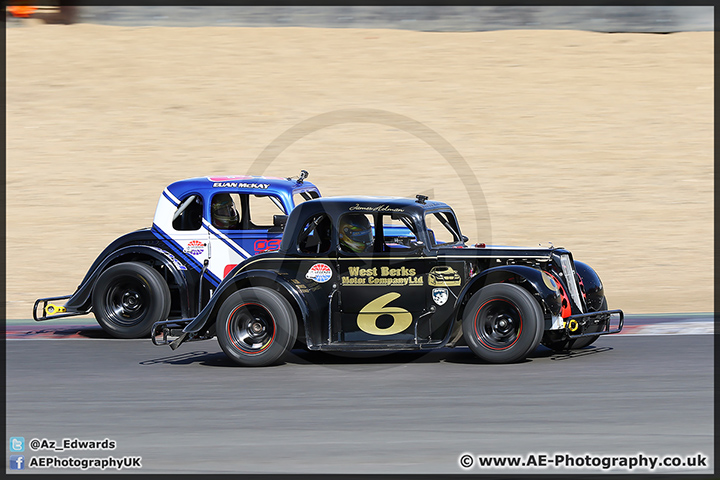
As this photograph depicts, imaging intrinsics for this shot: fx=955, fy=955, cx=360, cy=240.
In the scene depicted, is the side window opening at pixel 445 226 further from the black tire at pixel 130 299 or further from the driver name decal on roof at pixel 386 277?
the black tire at pixel 130 299

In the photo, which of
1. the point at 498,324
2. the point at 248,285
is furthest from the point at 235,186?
the point at 498,324

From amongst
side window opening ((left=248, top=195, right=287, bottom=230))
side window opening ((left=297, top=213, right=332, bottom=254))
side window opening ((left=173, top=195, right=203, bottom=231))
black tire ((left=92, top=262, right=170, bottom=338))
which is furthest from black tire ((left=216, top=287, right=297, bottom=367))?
side window opening ((left=173, top=195, right=203, bottom=231))

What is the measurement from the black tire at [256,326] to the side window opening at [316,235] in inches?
24.9

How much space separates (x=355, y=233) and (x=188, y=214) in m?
3.34

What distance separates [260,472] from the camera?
20.2ft

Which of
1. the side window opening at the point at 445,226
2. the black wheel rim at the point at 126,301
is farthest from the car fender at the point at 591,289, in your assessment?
the black wheel rim at the point at 126,301

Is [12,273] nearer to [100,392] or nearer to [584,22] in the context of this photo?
[100,392]

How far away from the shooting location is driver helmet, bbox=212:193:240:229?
12.2 m

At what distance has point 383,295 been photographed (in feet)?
31.3

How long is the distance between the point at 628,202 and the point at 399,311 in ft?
38.1

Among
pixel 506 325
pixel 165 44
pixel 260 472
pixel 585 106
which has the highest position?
pixel 165 44

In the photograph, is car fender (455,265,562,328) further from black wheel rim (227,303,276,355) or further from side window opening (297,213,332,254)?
black wheel rim (227,303,276,355)

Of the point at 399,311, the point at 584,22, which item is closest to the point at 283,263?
the point at 399,311

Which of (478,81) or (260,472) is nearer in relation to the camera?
(260,472)
